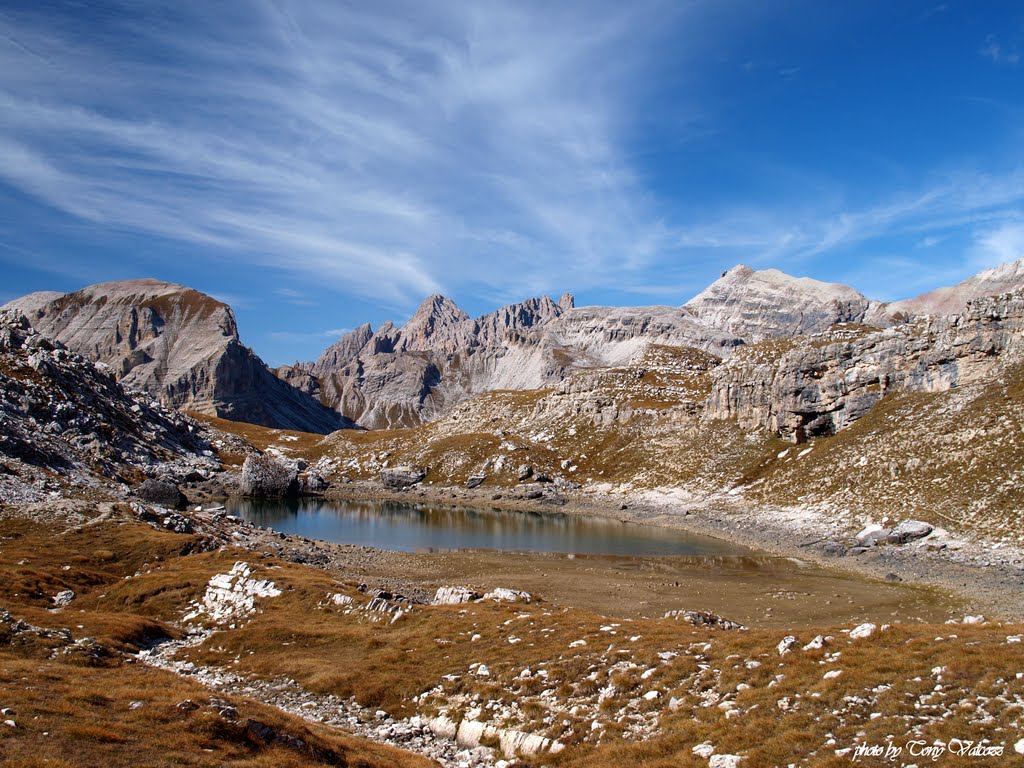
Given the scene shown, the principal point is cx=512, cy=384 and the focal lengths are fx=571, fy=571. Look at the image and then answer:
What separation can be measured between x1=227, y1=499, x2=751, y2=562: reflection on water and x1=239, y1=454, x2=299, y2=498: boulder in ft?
37.5

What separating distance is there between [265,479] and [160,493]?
57.0 meters

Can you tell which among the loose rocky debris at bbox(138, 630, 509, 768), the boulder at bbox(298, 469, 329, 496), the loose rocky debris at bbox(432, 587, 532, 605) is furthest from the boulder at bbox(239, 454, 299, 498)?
the loose rocky debris at bbox(138, 630, 509, 768)

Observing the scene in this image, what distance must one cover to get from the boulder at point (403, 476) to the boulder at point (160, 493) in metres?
73.5

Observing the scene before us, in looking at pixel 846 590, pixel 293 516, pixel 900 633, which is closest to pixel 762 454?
pixel 846 590

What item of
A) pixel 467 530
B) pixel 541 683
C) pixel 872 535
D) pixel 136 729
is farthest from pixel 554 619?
pixel 467 530

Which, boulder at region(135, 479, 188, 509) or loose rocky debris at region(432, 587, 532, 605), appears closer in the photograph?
loose rocky debris at region(432, 587, 532, 605)

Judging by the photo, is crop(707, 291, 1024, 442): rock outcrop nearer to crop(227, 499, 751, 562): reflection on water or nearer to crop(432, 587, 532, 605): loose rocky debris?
crop(227, 499, 751, 562): reflection on water

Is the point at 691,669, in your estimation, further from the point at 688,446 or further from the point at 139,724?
the point at 688,446

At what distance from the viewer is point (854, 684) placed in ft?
55.5

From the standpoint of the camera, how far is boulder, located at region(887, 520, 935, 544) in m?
63.2

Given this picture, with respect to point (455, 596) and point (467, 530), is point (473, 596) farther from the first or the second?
point (467, 530)

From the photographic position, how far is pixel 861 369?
10944cm

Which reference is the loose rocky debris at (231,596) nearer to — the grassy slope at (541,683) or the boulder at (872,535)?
the grassy slope at (541,683)

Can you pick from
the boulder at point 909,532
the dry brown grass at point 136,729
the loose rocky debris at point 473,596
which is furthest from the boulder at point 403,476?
the dry brown grass at point 136,729
